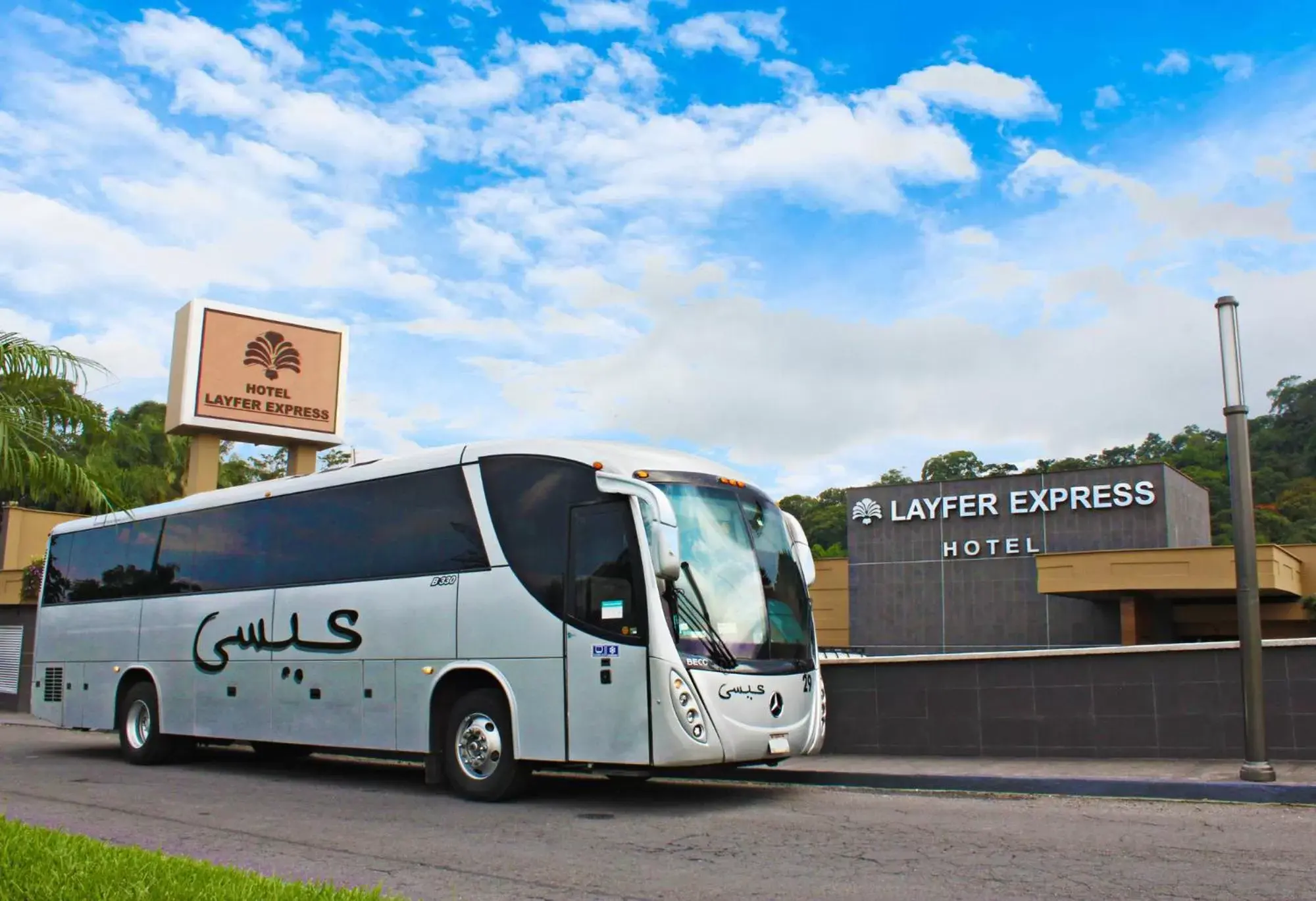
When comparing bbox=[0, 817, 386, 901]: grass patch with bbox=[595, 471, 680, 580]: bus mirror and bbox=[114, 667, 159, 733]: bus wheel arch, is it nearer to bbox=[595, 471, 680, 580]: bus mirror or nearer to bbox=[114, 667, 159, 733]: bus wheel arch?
bbox=[595, 471, 680, 580]: bus mirror

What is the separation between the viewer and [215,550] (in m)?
15.1

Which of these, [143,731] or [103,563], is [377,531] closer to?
[143,731]

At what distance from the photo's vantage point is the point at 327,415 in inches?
1154

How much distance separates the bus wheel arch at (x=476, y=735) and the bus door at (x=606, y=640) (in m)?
0.88

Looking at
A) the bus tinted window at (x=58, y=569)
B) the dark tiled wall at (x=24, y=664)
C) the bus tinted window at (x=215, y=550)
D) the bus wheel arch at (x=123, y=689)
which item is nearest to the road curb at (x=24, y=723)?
the dark tiled wall at (x=24, y=664)

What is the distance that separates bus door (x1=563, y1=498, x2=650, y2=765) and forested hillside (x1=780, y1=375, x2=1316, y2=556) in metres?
55.6

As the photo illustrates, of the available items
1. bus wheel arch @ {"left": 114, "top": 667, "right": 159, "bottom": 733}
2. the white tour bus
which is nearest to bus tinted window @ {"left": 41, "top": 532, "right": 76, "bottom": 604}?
bus wheel arch @ {"left": 114, "top": 667, "right": 159, "bottom": 733}

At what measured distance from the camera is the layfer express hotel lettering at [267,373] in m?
27.2

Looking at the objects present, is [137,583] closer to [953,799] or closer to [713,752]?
[713,752]

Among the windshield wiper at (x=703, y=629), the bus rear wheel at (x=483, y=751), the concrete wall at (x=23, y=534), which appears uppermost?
the concrete wall at (x=23, y=534)

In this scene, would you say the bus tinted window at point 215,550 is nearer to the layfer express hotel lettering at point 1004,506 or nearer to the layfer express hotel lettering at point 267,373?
the layfer express hotel lettering at point 267,373

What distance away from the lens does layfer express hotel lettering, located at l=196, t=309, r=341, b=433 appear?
89.4ft

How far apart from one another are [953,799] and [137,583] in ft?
38.0

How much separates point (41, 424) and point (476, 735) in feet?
23.0
